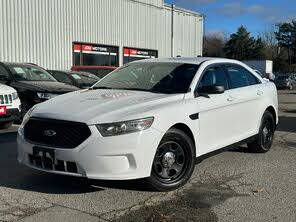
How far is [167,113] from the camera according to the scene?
5242 mm

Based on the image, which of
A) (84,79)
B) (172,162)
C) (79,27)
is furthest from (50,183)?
(79,27)

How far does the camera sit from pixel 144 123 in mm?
4973

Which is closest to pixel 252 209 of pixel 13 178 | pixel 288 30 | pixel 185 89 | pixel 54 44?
pixel 185 89

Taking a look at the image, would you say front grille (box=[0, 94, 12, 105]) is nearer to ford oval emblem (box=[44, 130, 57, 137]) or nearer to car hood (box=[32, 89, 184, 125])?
car hood (box=[32, 89, 184, 125])

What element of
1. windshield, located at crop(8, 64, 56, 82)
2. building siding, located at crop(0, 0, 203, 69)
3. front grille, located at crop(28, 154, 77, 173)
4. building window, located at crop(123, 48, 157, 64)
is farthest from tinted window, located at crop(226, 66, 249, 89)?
building window, located at crop(123, 48, 157, 64)

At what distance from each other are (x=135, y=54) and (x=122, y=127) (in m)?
23.9

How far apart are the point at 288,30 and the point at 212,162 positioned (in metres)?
91.9

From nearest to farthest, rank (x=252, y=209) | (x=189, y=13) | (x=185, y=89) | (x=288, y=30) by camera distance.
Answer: (x=252, y=209)
(x=185, y=89)
(x=189, y=13)
(x=288, y=30)

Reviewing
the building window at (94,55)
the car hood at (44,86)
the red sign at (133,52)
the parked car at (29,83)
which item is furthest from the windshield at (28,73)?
the red sign at (133,52)

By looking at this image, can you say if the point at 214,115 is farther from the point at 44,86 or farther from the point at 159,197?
the point at 44,86

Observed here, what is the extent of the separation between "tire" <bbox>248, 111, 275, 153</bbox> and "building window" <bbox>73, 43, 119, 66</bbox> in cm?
1777

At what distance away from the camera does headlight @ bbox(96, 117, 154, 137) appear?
15.9 ft

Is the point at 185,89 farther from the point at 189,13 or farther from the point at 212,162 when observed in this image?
the point at 189,13

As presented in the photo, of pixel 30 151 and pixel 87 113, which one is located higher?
pixel 87 113
